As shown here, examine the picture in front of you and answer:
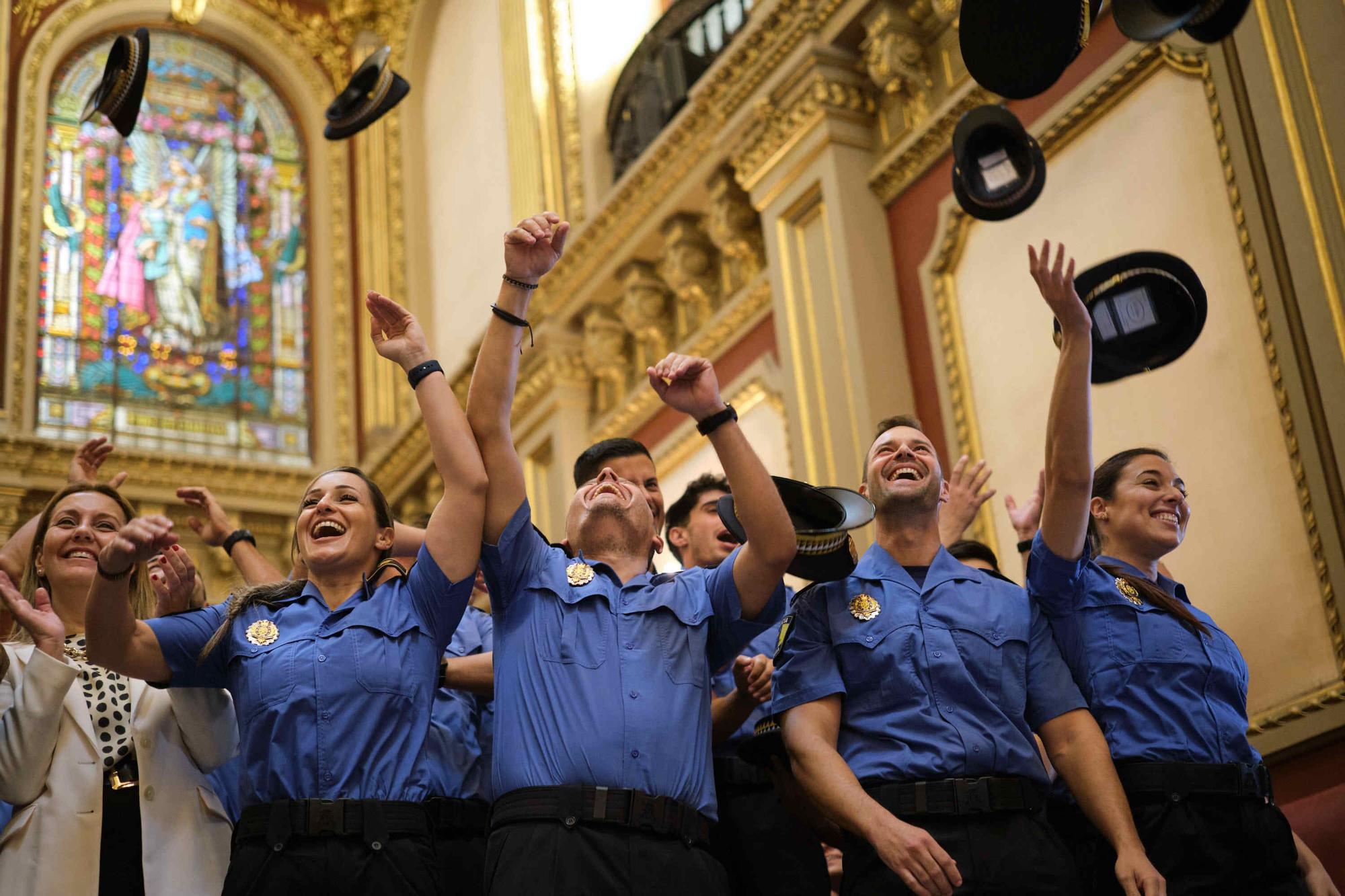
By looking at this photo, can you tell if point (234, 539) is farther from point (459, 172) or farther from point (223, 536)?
point (459, 172)

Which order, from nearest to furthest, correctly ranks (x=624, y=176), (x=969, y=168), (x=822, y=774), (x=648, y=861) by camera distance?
(x=648, y=861), (x=822, y=774), (x=969, y=168), (x=624, y=176)

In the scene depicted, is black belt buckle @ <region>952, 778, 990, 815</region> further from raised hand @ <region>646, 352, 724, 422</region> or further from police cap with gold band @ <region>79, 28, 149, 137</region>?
police cap with gold band @ <region>79, 28, 149, 137</region>

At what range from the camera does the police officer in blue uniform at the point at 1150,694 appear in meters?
Answer: 2.67

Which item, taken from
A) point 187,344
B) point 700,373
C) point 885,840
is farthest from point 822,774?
point 187,344

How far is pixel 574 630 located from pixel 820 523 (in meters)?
0.52

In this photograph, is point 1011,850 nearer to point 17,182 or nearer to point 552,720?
point 552,720

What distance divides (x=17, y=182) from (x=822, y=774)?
8.93 metres

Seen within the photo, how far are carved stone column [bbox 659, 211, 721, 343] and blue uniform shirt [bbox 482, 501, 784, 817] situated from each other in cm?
410

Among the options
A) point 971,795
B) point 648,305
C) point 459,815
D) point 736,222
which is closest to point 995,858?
point 971,795

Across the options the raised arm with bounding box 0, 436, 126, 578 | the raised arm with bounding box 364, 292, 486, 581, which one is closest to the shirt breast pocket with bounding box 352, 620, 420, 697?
the raised arm with bounding box 364, 292, 486, 581

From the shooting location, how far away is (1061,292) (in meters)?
2.75

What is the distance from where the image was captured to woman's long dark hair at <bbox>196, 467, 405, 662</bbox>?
8.66ft

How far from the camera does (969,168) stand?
409 cm

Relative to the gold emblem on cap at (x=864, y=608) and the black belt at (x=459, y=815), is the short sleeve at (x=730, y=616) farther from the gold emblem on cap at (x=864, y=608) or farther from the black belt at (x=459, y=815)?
the black belt at (x=459, y=815)
